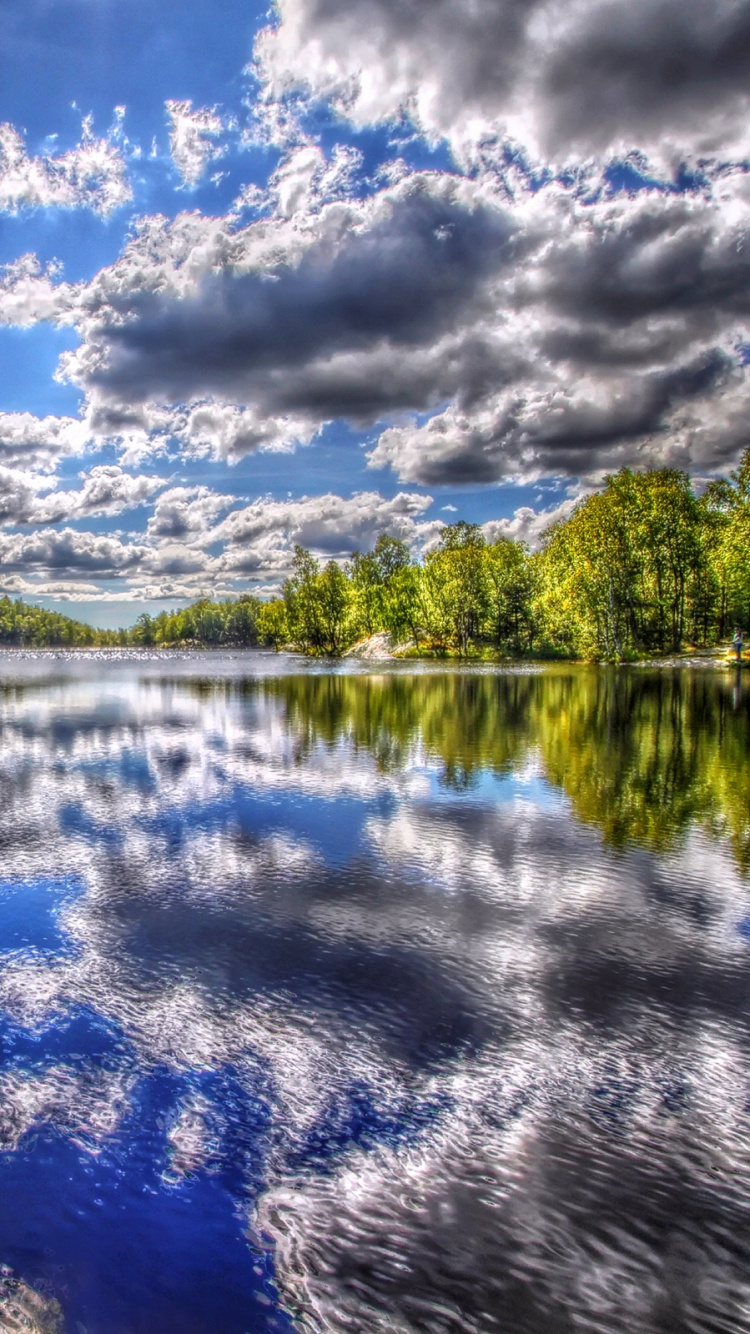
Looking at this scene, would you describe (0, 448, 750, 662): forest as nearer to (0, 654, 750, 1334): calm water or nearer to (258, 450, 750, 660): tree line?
(258, 450, 750, 660): tree line

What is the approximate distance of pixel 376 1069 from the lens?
559 cm

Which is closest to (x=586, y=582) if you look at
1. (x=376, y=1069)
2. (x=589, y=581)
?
(x=589, y=581)

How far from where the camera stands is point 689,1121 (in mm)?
5043

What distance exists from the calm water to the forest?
66.1m

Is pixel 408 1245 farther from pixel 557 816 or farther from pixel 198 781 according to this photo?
pixel 198 781

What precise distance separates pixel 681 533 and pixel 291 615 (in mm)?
89773

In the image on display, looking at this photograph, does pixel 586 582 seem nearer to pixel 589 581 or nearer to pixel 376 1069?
pixel 589 581

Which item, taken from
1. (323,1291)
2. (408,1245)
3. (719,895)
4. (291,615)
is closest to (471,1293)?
(408,1245)

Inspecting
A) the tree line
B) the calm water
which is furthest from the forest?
the calm water

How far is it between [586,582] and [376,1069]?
258 feet

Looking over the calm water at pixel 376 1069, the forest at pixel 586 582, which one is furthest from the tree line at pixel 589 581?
the calm water at pixel 376 1069

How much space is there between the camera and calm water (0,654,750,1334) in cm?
388

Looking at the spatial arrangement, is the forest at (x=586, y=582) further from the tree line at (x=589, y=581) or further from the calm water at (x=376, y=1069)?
the calm water at (x=376, y=1069)

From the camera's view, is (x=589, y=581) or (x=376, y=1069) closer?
(x=376, y=1069)
